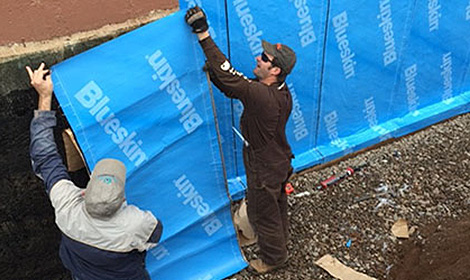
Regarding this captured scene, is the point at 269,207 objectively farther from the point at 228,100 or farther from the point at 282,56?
the point at 282,56

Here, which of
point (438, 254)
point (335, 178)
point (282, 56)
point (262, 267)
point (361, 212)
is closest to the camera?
point (282, 56)

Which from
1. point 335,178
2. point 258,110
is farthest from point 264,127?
point 335,178

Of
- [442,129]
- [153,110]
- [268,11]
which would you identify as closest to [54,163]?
[153,110]

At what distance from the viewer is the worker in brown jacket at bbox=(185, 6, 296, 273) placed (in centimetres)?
335

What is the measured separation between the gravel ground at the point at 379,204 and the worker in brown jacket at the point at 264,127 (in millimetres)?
377

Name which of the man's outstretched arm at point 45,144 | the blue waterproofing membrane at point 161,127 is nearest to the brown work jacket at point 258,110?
the blue waterproofing membrane at point 161,127

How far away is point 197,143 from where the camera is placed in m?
3.68

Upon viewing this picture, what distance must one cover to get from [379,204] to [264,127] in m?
1.93

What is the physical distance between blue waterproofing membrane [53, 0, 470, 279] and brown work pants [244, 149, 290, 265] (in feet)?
0.82

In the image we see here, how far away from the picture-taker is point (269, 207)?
12.9 ft

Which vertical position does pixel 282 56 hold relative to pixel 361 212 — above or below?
above

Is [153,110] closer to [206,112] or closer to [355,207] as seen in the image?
[206,112]

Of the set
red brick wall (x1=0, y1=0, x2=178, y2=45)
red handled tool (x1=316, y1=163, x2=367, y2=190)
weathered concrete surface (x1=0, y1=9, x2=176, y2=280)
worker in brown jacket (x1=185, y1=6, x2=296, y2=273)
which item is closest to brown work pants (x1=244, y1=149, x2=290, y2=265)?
worker in brown jacket (x1=185, y1=6, x2=296, y2=273)

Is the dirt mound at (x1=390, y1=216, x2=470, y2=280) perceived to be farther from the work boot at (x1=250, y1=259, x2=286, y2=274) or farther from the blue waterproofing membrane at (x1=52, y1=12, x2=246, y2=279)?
the blue waterproofing membrane at (x1=52, y1=12, x2=246, y2=279)
